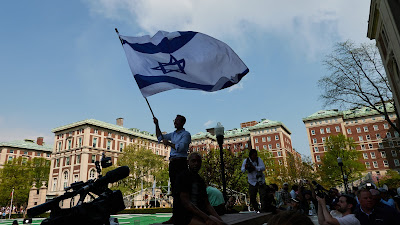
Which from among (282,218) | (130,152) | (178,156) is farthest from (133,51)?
(130,152)

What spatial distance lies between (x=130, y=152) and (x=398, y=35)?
4076 centimetres

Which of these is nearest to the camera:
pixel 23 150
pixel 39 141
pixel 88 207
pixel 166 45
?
pixel 88 207

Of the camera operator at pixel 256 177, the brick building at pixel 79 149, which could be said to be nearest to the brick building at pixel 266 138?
the brick building at pixel 79 149

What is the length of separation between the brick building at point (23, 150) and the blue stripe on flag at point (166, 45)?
82.6 m

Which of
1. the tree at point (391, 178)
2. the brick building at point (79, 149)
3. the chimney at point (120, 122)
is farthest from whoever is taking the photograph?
the chimney at point (120, 122)

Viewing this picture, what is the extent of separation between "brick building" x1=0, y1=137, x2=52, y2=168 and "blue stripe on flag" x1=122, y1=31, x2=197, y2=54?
271 ft

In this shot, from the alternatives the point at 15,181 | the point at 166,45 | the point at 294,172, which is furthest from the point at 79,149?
the point at 166,45

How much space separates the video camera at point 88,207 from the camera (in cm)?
215

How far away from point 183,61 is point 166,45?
2.12 feet

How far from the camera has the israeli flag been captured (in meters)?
5.95

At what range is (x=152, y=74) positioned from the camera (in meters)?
5.94

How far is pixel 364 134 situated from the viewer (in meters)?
70.2

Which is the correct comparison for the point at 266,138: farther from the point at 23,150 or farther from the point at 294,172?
the point at 23,150

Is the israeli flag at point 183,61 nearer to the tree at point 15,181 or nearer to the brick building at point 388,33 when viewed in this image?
the brick building at point 388,33
